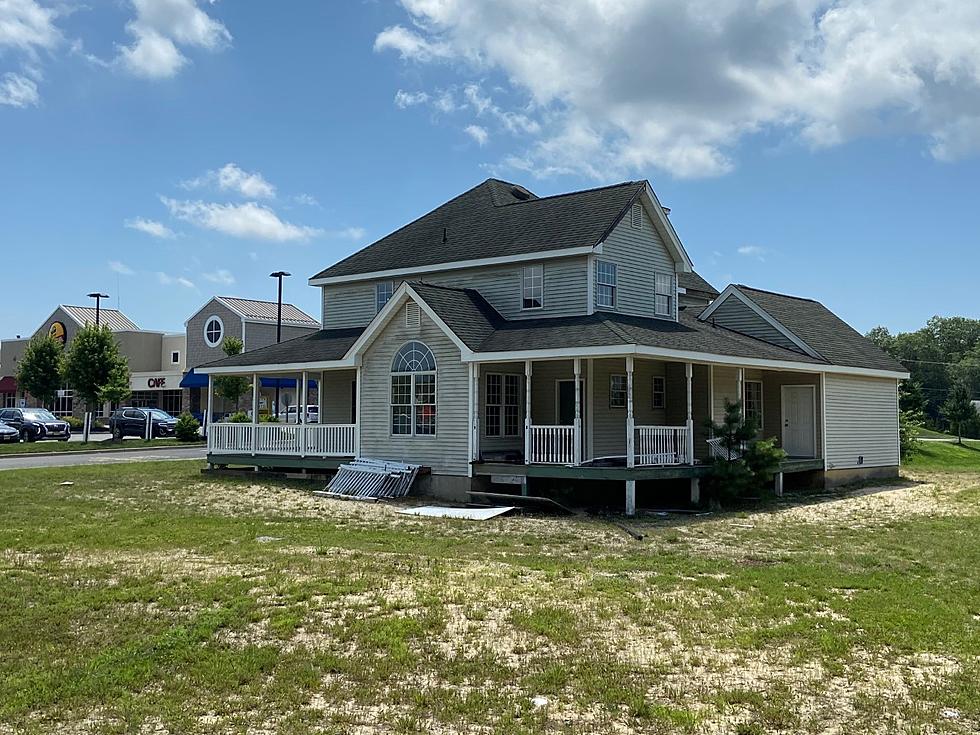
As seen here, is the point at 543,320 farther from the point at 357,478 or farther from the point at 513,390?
the point at 357,478

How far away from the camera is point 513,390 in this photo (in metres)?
23.4

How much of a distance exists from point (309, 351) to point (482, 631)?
18.1 m

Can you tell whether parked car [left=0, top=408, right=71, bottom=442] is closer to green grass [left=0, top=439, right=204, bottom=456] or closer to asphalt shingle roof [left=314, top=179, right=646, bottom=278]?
green grass [left=0, top=439, right=204, bottom=456]

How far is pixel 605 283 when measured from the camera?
77.7 ft

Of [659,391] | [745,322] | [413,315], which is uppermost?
[745,322]

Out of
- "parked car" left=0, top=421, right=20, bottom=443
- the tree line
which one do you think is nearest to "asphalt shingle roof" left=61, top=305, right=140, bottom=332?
"parked car" left=0, top=421, right=20, bottom=443

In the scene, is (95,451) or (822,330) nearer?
(822,330)

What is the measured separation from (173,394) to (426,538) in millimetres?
54180

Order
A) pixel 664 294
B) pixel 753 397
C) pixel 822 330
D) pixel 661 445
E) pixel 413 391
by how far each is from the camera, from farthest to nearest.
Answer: pixel 822 330
pixel 753 397
pixel 664 294
pixel 413 391
pixel 661 445

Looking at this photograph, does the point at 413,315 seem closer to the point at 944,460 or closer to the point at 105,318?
the point at 944,460

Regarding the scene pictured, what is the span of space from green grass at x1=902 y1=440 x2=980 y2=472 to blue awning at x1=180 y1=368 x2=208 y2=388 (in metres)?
39.3

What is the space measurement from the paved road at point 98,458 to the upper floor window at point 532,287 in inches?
619

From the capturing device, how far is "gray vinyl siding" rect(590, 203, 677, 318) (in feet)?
→ 78.6

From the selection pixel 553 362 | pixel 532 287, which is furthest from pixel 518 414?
pixel 532 287
